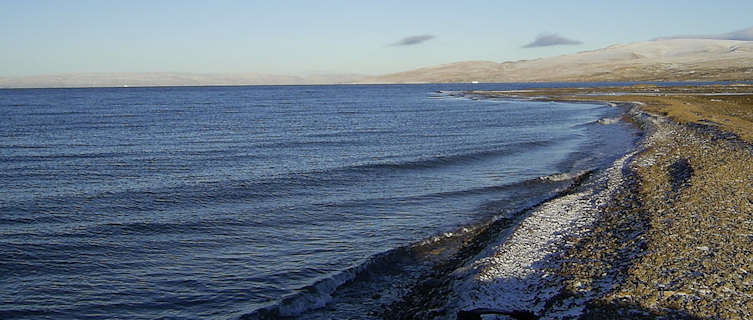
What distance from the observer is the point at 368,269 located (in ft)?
38.4

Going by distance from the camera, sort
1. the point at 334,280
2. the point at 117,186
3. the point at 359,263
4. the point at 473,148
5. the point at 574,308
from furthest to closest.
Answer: the point at 473,148 → the point at 117,186 → the point at 359,263 → the point at 334,280 → the point at 574,308

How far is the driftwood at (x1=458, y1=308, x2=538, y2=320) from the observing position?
27.7ft

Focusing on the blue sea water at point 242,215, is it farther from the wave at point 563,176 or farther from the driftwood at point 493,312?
the driftwood at point 493,312

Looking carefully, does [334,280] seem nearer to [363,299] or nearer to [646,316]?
[363,299]

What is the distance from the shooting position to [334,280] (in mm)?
10977

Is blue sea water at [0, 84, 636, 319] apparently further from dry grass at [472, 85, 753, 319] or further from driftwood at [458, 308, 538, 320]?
dry grass at [472, 85, 753, 319]

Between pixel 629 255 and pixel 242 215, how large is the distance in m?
10.2

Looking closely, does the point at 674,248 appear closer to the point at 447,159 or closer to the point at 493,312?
the point at 493,312

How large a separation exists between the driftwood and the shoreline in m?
0.11

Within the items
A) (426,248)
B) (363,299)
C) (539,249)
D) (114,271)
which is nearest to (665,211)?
(539,249)

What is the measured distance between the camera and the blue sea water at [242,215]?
1030 centimetres

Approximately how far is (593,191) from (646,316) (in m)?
10.5

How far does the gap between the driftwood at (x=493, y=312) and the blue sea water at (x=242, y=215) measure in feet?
5.67

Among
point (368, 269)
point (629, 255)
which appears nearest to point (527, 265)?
point (629, 255)
